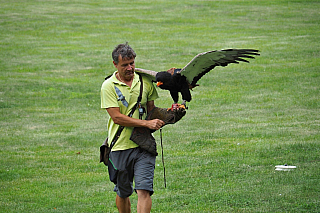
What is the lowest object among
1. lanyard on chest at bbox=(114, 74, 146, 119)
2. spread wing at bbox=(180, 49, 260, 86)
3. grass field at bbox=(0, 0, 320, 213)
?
grass field at bbox=(0, 0, 320, 213)

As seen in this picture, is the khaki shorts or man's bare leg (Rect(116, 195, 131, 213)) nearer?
the khaki shorts

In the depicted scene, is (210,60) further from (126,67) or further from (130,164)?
(130,164)

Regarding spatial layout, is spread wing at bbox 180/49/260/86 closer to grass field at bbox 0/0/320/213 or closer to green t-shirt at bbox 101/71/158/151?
green t-shirt at bbox 101/71/158/151

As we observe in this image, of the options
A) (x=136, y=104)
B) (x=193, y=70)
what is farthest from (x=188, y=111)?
(x=136, y=104)

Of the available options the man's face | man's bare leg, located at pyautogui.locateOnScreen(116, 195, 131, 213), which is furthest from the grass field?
the man's face

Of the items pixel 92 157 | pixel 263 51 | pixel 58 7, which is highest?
pixel 58 7

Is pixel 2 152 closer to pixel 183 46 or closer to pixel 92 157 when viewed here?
pixel 92 157

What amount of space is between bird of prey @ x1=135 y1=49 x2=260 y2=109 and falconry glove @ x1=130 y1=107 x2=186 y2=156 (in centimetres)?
10

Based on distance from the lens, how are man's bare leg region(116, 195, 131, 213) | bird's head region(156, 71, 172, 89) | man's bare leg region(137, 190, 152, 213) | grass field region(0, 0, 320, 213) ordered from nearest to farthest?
1. man's bare leg region(137, 190, 152, 213)
2. man's bare leg region(116, 195, 131, 213)
3. bird's head region(156, 71, 172, 89)
4. grass field region(0, 0, 320, 213)

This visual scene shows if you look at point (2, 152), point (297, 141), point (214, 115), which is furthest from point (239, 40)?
point (2, 152)

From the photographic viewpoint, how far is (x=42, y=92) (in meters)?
14.4

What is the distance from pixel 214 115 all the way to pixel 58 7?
19.5 metres

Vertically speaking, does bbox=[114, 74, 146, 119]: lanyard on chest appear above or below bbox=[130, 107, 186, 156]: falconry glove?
above

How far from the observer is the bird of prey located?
514 cm
